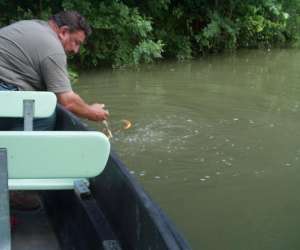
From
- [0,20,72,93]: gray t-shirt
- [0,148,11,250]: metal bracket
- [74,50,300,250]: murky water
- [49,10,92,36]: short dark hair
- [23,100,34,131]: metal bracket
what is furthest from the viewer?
[74,50,300,250]: murky water

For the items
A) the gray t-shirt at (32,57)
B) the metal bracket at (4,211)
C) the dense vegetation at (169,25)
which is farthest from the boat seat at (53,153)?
the dense vegetation at (169,25)

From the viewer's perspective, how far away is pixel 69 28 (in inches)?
182

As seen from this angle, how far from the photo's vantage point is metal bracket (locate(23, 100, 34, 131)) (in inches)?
157

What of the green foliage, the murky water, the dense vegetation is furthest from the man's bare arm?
the green foliage

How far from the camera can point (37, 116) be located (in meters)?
4.27

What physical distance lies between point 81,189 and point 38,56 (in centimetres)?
127

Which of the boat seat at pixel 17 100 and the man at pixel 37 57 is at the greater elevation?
the man at pixel 37 57

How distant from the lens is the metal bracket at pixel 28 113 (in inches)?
157

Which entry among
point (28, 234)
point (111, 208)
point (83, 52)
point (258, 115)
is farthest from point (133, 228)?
point (83, 52)

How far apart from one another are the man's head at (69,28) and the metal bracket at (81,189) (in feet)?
4.76

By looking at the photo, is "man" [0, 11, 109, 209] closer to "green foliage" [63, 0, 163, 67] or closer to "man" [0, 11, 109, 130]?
"man" [0, 11, 109, 130]

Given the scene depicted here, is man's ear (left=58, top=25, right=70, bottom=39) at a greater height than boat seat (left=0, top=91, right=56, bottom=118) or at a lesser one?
greater

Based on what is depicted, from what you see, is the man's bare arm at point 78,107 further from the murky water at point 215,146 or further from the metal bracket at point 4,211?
the metal bracket at point 4,211

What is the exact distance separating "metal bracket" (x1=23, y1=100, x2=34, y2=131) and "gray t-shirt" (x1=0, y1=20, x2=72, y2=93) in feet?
1.63
